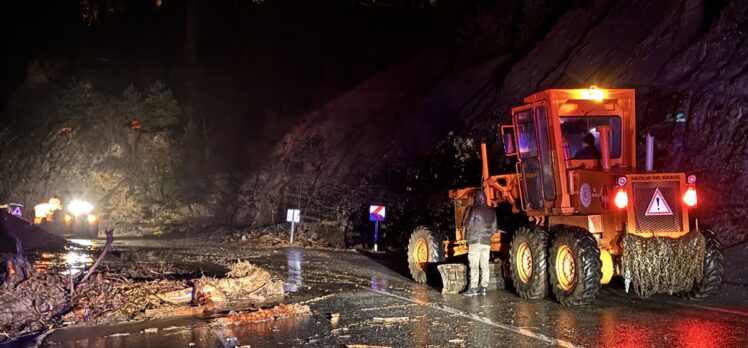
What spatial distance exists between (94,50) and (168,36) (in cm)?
602

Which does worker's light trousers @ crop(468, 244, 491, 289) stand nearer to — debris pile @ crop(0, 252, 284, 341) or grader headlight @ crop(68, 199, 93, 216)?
debris pile @ crop(0, 252, 284, 341)

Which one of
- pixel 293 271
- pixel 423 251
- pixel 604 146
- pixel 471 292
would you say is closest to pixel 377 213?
pixel 293 271

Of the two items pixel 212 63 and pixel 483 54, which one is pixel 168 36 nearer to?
pixel 212 63

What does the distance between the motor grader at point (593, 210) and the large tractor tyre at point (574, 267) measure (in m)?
0.02

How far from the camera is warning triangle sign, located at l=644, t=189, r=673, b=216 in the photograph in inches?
423

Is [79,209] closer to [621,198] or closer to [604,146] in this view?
[604,146]

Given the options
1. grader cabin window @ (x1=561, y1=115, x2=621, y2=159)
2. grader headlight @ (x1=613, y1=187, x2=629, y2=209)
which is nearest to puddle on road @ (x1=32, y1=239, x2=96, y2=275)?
grader cabin window @ (x1=561, y1=115, x2=621, y2=159)

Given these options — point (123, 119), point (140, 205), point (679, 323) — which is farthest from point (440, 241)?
point (123, 119)

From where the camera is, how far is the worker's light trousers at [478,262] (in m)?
12.1

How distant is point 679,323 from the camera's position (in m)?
9.02

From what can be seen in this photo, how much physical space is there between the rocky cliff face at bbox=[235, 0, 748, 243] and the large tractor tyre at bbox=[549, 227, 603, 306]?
604 cm

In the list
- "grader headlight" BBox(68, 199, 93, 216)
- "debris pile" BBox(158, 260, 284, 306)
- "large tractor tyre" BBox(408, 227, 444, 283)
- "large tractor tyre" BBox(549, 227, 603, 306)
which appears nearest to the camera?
"large tractor tyre" BBox(549, 227, 603, 306)

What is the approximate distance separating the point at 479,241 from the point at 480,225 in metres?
0.30

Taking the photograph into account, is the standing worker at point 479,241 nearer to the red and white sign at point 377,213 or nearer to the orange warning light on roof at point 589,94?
the orange warning light on roof at point 589,94
